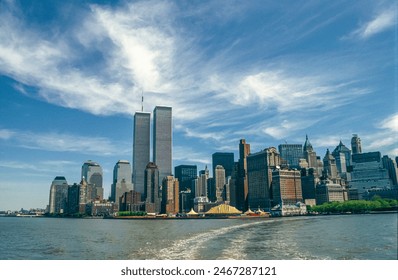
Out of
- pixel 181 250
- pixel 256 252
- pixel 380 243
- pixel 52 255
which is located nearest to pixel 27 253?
pixel 52 255
